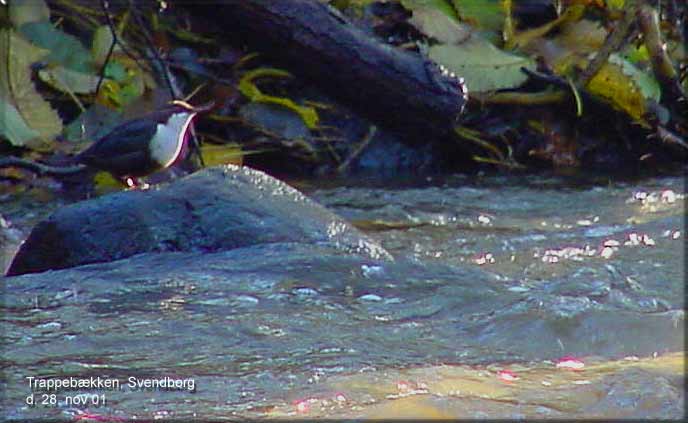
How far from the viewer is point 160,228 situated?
486cm

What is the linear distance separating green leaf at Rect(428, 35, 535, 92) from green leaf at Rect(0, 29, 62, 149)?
1.75 meters

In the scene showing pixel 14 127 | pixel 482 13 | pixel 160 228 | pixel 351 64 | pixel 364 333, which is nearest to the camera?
pixel 364 333

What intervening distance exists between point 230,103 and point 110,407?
172 inches

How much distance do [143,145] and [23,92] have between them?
1381 millimetres

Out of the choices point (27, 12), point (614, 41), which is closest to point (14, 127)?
point (27, 12)

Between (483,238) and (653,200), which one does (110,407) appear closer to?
(483,238)

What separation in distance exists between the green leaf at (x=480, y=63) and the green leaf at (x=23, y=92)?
1752 millimetres

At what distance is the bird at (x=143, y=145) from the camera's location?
18.5 feet

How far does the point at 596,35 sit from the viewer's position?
764 cm

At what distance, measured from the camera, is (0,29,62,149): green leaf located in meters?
6.73

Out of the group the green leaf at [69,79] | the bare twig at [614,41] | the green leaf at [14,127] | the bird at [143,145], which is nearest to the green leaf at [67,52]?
the green leaf at [69,79]

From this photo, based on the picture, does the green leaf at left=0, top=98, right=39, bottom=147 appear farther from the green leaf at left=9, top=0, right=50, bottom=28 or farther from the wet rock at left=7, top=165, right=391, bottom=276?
the wet rock at left=7, top=165, right=391, bottom=276

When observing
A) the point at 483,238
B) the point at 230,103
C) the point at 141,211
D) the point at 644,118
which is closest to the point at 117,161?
the point at 141,211

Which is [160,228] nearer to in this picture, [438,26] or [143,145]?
[143,145]
